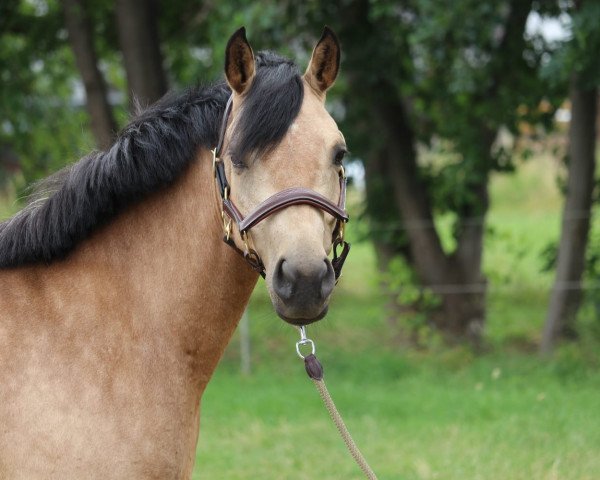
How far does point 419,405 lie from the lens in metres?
7.08

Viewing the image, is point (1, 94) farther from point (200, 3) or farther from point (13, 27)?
point (200, 3)

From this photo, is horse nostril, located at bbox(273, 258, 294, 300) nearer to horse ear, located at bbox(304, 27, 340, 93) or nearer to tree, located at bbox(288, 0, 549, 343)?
horse ear, located at bbox(304, 27, 340, 93)

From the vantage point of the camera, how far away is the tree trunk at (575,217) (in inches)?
322

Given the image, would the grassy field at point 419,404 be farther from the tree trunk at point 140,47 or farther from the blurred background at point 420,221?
the tree trunk at point 140,47

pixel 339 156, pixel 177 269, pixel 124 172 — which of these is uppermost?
pixel 339 156

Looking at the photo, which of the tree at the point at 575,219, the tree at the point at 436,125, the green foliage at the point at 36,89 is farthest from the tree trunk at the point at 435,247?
the green foliage at the point at 36,89

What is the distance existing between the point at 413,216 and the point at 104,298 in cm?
641

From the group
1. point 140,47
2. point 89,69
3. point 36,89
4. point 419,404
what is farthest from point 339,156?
point 36,89

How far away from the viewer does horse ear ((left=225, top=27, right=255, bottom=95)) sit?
2.94 metres

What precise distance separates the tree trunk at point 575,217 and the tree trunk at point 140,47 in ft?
13.8

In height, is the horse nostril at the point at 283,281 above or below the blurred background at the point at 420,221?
below

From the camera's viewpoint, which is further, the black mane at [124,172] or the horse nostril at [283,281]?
the black mane at [124,172]

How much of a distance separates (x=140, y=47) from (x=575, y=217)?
472 cm

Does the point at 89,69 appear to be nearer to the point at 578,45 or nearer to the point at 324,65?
the point at 578,45
